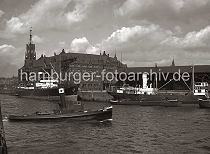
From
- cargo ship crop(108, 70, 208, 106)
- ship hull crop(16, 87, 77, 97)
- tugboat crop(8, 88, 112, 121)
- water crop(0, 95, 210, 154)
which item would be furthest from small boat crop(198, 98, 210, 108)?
ship hull crop(16, 87, 77, 97)

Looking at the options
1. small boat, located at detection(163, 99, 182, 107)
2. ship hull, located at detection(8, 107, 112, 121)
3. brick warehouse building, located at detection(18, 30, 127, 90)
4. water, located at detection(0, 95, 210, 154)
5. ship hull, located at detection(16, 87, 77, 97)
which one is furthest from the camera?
brick warehouse building, located at detection(18, 30, 127, 90)

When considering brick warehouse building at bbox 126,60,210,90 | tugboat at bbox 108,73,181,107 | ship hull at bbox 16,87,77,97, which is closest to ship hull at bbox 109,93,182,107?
tugboat at bbox 108,73,181,107

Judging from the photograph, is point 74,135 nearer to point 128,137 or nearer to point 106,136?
point 106,136

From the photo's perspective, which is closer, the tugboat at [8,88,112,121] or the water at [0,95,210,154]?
the water at [0,95,210,154]

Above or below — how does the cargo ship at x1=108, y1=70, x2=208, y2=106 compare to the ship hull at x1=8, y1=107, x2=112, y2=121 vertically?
above

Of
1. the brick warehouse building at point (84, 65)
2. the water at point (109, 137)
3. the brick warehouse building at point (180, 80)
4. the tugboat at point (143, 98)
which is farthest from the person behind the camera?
the brick warehouse building at point (84, 65)

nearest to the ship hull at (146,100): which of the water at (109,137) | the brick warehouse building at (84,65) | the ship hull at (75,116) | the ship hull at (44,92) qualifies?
the ship hull at (44,92)

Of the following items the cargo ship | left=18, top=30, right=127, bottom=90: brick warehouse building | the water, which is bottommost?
the water

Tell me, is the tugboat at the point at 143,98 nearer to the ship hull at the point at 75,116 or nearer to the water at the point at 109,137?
the water at the point at 109,137

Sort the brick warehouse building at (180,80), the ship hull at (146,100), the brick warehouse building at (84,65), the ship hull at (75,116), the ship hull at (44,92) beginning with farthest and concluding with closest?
the brick warehouse building at (84,65) → the ship hull at (44,92) → the brick warehouse building at (180,80) → the ship hull at (146,100) → the ship hull at (75,116)

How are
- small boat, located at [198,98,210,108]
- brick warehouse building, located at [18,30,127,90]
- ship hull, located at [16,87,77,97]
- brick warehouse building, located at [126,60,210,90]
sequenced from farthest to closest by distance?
brick warehouse building, located at [18,30,127,90], ship hull, located at [16,87,77,97], brick warehouse building, located at [126,60,210,90], small boat, located at [198,98,210,108]

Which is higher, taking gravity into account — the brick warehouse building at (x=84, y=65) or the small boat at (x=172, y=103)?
the brick warehouse building at (x=84, y=65)

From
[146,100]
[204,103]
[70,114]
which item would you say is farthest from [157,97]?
Result: [70,114]

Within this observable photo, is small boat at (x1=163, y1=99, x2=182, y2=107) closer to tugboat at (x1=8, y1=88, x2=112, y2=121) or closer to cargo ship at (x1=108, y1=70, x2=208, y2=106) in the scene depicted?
cargo ship at (x1=108, y1=70, x2=208, y2=106)
